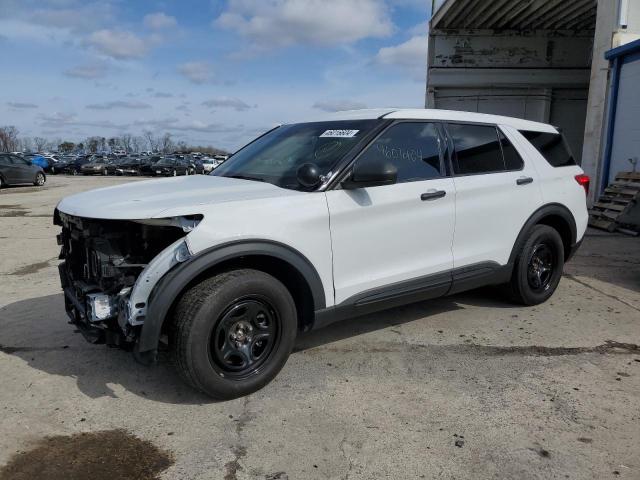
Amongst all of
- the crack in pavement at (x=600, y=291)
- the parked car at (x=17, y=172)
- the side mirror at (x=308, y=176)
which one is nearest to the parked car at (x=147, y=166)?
the parked car at (x=17, y=172)

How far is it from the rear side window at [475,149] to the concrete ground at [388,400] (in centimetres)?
137

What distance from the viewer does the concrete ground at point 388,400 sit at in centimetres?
265

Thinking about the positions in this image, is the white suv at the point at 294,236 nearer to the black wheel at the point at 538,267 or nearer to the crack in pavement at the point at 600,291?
the black wheel at the point at 538,267

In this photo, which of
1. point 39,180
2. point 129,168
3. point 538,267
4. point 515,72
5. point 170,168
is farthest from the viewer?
point 129,168

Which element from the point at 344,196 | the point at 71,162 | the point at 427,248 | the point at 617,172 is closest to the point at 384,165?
the point at 344,196

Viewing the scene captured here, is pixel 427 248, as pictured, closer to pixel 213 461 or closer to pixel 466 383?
pixel 466 383

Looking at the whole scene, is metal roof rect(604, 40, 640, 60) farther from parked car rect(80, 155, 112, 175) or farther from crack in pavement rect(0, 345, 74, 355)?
parked car rect(80, 155, 112, 175)

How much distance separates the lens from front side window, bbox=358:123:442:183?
12.3 ft

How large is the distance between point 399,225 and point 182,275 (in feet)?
5.20

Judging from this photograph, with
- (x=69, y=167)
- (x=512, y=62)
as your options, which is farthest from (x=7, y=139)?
(x=512, y=62)

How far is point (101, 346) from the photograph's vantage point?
13.3 ft

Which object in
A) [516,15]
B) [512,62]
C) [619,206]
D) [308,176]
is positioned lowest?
[619,206]

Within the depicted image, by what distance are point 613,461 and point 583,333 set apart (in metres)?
1.91

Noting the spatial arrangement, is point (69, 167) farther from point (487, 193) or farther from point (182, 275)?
point (182, 275)
